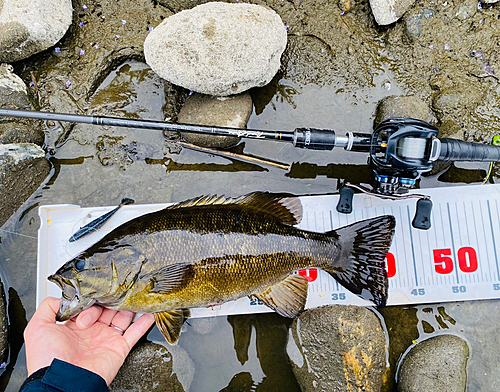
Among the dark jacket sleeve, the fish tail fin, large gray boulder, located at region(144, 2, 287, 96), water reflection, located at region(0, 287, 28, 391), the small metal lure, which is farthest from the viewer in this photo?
water reflection, located at region(0, 287, 28, 391)

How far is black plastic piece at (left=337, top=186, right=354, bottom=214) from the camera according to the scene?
3.01m

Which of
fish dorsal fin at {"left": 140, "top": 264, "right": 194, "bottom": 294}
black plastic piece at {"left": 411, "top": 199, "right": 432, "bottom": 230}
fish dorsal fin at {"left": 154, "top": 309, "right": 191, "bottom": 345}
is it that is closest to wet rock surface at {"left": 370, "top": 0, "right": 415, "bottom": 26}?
black plastic piece at {"left": 411, "top": 199, "right": 432, "bottom": 230}

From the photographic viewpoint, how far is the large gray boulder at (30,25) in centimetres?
320

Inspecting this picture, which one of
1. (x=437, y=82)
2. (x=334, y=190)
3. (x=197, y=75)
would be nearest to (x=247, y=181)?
(x=334, y=190)

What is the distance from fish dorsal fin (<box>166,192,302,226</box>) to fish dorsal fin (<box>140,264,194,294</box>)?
0.50m

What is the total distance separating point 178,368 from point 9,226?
2187mm

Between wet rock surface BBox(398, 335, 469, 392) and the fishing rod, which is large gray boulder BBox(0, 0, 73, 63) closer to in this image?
the fishing rod

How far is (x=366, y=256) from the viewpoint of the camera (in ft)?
9.39

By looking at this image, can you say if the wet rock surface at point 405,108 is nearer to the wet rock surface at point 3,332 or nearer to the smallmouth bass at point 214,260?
the smallmouth bass at point 214,260

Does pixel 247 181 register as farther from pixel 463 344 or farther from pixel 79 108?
pixel 463 344

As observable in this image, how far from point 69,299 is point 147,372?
1033 millimetres

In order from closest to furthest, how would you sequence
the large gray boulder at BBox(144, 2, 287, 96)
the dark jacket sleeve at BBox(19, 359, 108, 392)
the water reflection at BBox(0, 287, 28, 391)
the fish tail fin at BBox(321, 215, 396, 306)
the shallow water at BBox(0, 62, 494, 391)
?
the dark jacket sleeve at BBox(19, 359, 108, 392) → the fish tail fin at BBox(321, 215, 396, 306) → the large gray boulder at BBox(144, 2, 287, 96) → the water reflection at BBox(0, 287, 28, 391) → the shallow water at BBox(0, 62, 494, 391)

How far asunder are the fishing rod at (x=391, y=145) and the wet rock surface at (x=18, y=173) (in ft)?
1.51

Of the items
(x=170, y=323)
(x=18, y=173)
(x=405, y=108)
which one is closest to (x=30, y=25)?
(x=18, y=173)
